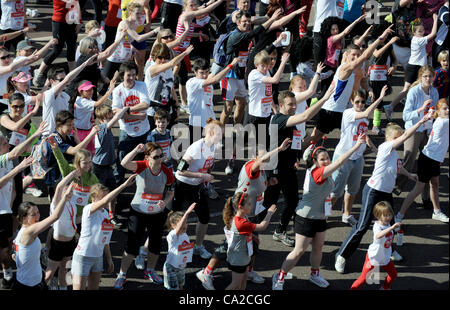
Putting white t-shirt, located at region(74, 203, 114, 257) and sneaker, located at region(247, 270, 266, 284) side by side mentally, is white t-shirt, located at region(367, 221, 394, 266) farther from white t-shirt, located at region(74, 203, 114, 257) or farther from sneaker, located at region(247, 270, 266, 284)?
white t-shirt, located at region(74, 203, 114, 257)

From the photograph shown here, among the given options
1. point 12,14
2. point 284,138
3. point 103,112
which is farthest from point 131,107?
point 12,14

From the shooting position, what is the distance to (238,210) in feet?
29.0

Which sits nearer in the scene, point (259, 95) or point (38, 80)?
point (259, 95)

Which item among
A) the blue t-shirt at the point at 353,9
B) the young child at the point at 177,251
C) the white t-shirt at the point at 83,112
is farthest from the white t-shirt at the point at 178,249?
the blue t-shirt at the point at 353,9

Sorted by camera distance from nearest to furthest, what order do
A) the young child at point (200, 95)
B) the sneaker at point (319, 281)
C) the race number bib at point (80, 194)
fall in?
the race number bib at point (80, 194) < the sneaker at point (319, 281) < the young child at point (200, 95)

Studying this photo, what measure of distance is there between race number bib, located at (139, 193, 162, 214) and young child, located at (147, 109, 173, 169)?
87 cm

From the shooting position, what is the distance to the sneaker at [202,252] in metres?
9.91

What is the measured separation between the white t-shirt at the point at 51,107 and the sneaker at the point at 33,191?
1099mm

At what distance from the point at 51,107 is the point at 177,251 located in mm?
2741

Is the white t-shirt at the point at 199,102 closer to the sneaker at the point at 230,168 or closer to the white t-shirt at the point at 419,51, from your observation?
the sneaker at the point at 230,168

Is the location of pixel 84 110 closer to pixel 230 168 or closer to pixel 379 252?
pixel 230 168

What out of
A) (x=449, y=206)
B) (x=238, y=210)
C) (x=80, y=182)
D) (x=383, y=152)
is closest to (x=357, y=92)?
(x=383, y=152)

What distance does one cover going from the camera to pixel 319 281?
9.52m

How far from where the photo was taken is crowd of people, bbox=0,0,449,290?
8906 millimetres
